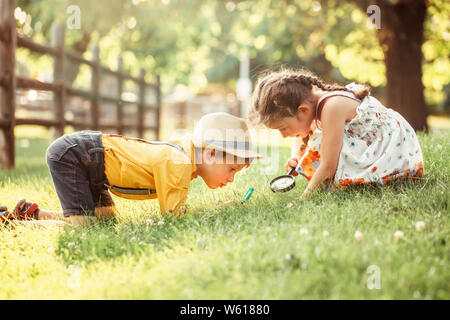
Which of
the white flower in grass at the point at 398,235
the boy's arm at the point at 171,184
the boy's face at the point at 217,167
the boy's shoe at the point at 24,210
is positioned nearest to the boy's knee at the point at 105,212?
the boy's shoe at the point at 24,210

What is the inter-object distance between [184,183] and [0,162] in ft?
12.8

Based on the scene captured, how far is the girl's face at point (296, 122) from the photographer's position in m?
2.99

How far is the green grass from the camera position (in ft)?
5.53

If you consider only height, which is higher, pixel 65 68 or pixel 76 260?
pixel 65 68

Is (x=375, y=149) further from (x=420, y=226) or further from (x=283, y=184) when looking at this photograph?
(x=420, y=226)

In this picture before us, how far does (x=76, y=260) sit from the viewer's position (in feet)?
7.34

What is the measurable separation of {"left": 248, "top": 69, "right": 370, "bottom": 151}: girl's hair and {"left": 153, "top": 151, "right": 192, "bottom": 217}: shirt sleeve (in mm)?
687

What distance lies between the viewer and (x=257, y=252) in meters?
1.93

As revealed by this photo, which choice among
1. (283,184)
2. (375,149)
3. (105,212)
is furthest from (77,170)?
(375,149)

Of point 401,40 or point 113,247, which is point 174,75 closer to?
point 401,40

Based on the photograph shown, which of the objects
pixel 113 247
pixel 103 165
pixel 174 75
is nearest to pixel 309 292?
pixel 113 247

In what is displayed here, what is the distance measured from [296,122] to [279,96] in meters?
0.23

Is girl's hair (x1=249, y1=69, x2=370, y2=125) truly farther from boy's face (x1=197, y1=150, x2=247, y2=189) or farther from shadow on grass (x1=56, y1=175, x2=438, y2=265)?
shadow on grass (x1=56, y1=175, x2=438, y2=265)

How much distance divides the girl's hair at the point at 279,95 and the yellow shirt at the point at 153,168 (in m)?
0.55
